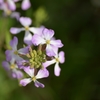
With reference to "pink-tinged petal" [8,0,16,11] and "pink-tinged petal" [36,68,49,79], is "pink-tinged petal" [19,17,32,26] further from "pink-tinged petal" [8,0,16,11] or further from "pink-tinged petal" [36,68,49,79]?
"pink-tinged petal" [36,68,49,79]

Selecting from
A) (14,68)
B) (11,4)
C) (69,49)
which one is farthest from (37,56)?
(69,49)

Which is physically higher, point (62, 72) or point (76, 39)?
point (76, 39)

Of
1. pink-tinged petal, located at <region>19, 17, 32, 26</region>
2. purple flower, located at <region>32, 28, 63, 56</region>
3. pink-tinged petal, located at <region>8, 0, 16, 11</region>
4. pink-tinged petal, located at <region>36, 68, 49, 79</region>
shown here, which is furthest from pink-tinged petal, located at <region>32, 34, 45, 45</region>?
pink-tinged petal, located at <region>8, 0, 16, 11</region>

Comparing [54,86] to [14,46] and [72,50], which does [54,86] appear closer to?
[72,50]

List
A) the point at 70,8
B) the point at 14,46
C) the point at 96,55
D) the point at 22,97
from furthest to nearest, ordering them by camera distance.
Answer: the point at 70,8, the point at 96,55, the point at 22,97, the point at 14,46

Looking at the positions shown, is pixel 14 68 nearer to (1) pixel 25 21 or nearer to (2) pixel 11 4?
(1) pixel 25 21

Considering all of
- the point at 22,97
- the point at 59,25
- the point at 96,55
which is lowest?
the point at 22,97

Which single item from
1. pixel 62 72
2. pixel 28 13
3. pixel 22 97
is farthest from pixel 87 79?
pixel 28 13
